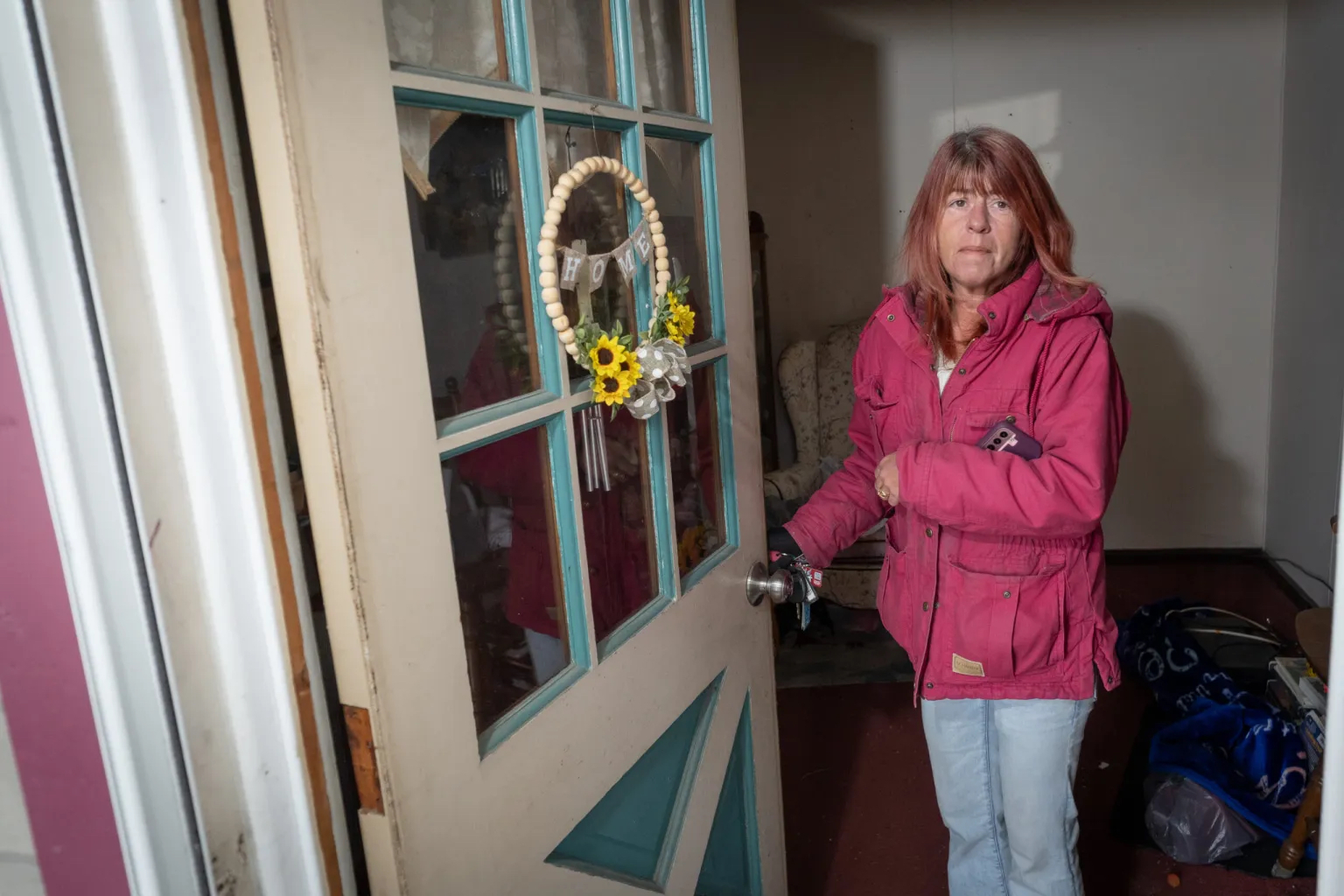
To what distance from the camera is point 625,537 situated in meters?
1.05

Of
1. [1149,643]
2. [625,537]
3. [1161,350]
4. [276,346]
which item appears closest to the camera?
[276,346]

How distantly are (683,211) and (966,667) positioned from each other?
75cm

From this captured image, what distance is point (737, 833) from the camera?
1.39 meters

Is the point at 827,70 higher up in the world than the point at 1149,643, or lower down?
higher up

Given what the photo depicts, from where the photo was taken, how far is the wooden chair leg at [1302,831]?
1745 mm

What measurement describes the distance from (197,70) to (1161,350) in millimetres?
3428

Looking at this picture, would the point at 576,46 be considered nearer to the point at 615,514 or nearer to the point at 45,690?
the point at 615,514

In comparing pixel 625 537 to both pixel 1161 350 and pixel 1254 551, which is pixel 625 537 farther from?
pixel 1254 551

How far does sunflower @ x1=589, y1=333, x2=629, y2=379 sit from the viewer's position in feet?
3.00

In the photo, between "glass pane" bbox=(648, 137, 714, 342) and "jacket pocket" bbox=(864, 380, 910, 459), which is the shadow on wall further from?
"glass pane" bbox=(648, 137, 714, 342)

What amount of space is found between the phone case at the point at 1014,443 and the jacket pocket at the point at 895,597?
277mm

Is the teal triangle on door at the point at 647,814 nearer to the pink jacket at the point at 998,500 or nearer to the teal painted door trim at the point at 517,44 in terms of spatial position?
the pink jacket at the point at 998,500

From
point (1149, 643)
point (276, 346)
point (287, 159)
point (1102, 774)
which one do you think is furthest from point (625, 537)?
point (1149, 643)

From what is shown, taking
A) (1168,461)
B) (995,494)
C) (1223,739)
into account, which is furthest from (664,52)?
(1168,461)
